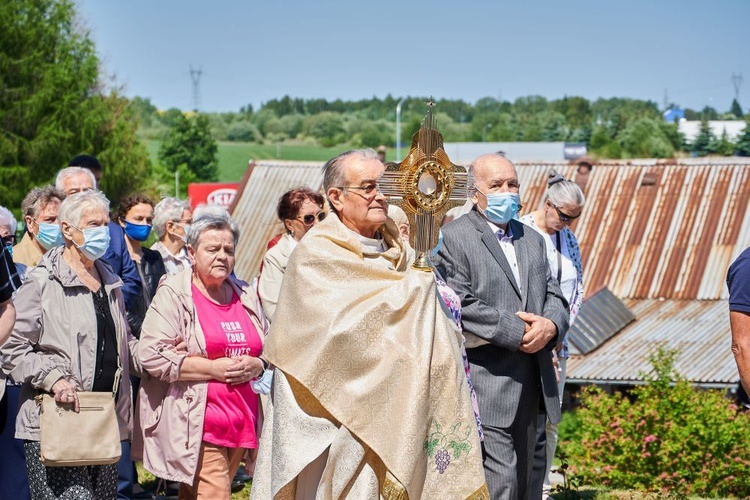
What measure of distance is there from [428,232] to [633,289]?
72.5ft

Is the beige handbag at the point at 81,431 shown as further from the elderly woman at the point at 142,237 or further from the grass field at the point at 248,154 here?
the grass field at the point at 248,154

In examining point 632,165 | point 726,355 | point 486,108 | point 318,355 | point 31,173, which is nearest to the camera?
point 318,355

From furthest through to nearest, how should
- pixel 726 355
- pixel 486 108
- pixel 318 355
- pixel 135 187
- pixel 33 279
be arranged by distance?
pixel 486 108 → pixel 135 187 → pixel 726 355 → pixel 33 279 → pixel 318 355

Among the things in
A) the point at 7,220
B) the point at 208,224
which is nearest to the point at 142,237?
A: the point at 208,224

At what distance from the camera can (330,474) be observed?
4785 mm

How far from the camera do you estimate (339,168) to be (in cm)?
513

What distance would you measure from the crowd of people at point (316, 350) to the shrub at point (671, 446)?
3095mm

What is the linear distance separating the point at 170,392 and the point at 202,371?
0.25m

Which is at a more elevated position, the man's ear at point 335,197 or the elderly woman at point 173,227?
the man's ear at point 335,197

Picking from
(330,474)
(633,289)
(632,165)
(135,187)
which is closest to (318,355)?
(330,474)

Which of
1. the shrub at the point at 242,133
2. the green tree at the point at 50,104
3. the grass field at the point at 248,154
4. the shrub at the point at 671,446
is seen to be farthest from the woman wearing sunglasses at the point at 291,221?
the shrub at the point at 242,133

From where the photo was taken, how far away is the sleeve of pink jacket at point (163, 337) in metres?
6.23

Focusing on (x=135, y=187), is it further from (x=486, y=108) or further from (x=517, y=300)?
(x=486, y=108)

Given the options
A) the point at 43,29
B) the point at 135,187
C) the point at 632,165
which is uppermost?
the point at 43,29
